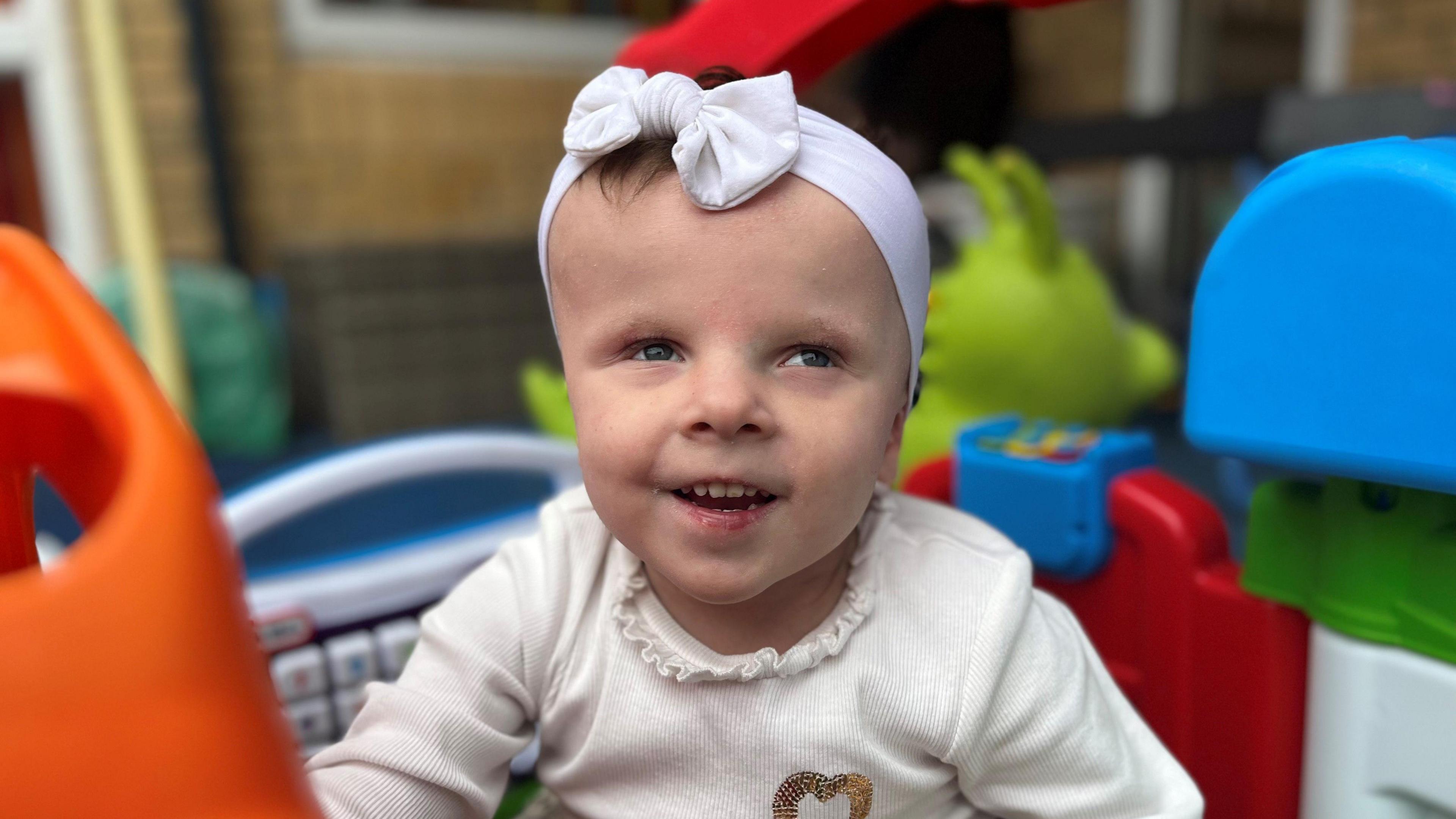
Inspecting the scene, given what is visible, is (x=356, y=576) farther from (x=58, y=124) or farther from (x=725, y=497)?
(x=58, y=124)

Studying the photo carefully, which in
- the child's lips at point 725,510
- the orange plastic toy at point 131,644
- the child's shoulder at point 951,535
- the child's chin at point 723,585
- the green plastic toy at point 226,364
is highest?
the orange plastic toy at point 131,644

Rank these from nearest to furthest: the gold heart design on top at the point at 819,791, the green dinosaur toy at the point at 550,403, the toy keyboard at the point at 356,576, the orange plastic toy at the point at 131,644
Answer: the orange plastic toy at the point at 131,644 → the gold heart design on top at the point at 819,791 → the toy keyboard at the point at 356,576 → the green dinosaur toy at the point at 550,403

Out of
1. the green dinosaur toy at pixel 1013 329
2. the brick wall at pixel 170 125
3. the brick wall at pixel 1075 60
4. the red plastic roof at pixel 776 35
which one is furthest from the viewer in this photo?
the brick wall at pixel 1075 60

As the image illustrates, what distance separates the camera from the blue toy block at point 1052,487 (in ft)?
2.48

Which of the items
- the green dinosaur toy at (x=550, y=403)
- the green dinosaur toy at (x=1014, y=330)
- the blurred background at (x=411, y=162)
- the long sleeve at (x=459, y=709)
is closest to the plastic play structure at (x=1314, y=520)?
the long sleeve at (x=459, y=709)

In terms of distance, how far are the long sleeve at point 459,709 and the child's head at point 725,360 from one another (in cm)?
11

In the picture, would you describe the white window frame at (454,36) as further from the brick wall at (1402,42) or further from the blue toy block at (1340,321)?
the blue toy block at (1340,321)

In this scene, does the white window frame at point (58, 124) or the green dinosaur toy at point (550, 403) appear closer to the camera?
the green dinosaur toy at point (550, 403)

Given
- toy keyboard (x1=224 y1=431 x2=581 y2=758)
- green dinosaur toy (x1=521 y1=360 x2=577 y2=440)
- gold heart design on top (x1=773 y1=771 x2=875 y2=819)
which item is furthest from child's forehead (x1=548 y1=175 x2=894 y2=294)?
green dinosaur toy (x1=521 y1=360 x2=577 y2=440)

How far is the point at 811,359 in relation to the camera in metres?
0.51

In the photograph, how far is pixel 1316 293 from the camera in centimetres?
49

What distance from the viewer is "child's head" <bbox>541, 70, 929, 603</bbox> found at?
0.48 metres

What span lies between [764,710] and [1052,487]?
1.04ft

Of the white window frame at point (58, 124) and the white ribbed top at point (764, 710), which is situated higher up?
the white window frame at point (58, 124)
